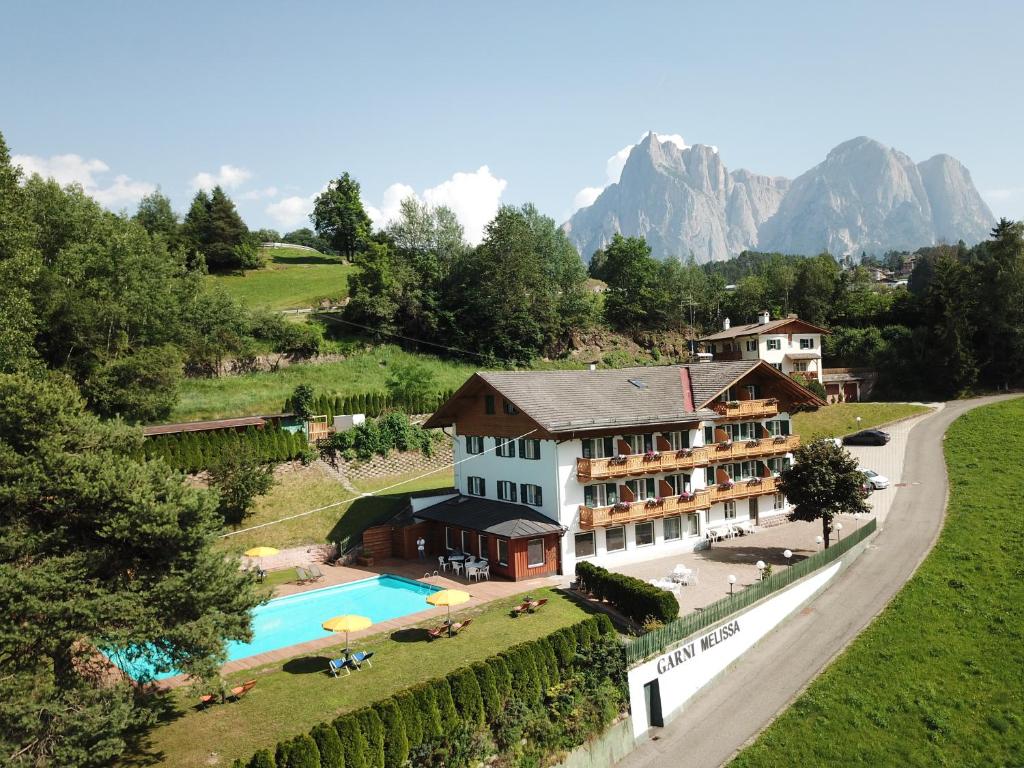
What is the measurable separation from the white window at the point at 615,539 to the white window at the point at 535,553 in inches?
134

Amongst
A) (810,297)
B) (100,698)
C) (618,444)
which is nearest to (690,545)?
(618,444)

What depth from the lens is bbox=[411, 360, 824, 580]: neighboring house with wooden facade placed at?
3133 centimetres

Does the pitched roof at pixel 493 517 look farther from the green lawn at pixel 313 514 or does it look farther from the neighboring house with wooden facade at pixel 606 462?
the green lawn at pixel 313 514

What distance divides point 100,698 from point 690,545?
2785cm

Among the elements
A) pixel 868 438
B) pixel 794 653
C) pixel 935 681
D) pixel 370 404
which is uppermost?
pixel 370 404

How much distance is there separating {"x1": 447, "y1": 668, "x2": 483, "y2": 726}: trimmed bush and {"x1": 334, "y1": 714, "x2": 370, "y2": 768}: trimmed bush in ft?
9.88

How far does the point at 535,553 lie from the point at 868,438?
33.7m

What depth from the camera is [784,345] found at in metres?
68.6

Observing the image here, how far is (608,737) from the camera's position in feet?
67.9

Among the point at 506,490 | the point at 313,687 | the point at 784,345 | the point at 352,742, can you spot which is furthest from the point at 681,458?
the point at 784,345

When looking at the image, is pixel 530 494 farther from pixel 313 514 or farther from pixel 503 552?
pixel 313 514

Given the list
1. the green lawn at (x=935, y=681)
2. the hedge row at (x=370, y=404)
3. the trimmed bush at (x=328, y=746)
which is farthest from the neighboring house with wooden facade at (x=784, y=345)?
the trimmed bush at (x=328, y=746)

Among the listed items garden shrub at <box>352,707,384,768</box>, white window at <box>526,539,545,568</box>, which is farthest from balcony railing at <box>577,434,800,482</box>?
garden shrub at <box>352,707,384,768</box>

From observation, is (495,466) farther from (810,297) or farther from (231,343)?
(810,297)
